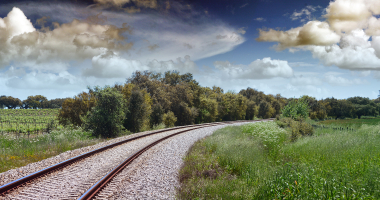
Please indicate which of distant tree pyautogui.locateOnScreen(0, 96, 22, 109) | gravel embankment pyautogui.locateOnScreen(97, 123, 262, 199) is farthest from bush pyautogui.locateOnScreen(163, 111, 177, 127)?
distant tree pyautogui.locateOnScreen(0, 96, 22, 109)

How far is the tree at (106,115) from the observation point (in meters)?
18.5

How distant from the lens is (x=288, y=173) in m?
5.38

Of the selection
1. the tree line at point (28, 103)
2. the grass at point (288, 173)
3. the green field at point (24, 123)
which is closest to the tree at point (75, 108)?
the green field at point (24, 123)

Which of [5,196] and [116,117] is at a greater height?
[116,117]

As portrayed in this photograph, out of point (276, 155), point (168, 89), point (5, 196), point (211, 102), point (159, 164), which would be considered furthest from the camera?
point (211, 102)

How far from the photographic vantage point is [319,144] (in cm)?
959

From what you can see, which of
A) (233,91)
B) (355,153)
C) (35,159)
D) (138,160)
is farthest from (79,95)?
(233,91)

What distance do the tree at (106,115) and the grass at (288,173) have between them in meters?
11.8

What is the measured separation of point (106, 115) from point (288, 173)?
1737 centimetres

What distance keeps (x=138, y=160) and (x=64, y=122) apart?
25433 millimetres

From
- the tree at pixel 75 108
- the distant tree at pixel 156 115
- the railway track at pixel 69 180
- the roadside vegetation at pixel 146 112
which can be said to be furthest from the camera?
the distant tree at pixel 156 115

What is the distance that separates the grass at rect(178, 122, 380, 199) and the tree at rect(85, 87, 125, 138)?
1181 cm

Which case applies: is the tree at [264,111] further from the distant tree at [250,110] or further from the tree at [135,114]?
the tree at [135,114]

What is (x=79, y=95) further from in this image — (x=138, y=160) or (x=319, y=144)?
(x=319, y=144)
